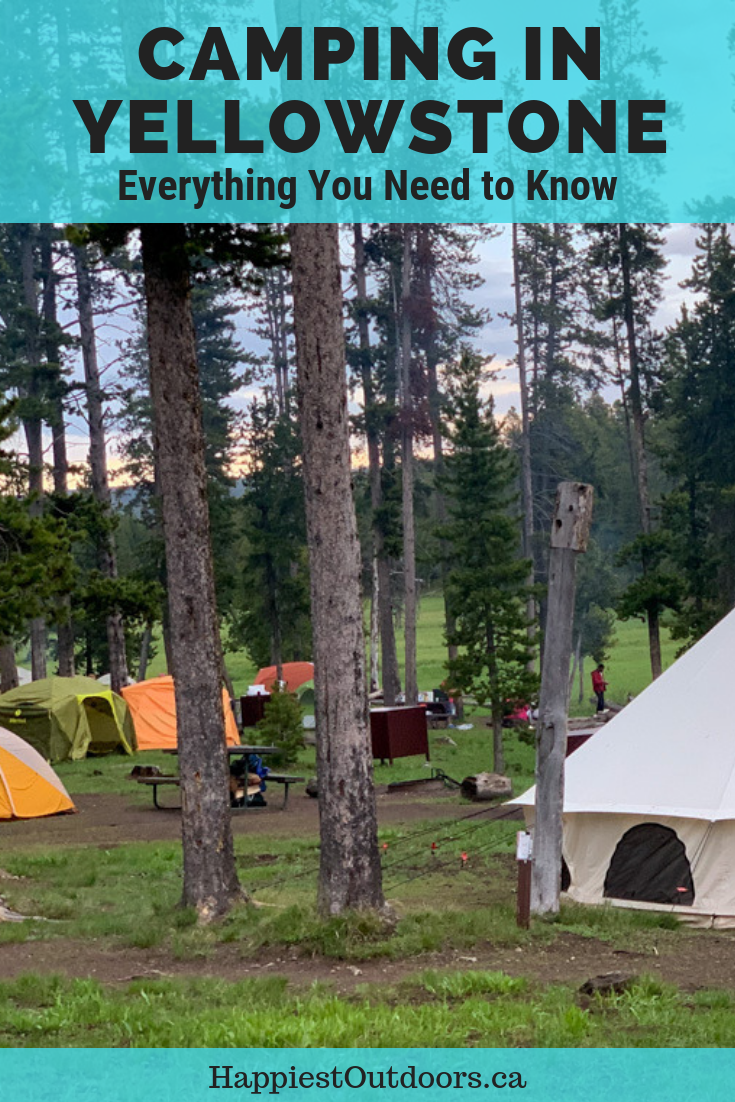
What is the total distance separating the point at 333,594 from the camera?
10578 millimetres

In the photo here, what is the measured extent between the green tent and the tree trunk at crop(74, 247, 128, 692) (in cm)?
175

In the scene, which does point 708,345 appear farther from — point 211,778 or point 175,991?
point 175,991

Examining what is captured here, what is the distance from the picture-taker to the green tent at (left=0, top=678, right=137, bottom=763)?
32.4 meters

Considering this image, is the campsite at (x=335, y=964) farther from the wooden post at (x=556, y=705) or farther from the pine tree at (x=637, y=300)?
the pine tree at (x=637, y=300)

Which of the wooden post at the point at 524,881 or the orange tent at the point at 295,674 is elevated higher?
the wooden post at the point at 524,881

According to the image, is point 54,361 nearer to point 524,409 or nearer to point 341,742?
point 524,409

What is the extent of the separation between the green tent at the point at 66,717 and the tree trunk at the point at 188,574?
21379mm

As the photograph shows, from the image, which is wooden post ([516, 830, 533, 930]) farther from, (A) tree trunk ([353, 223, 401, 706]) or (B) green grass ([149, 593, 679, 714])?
(B) green grass ([149, 593, 679, 714])

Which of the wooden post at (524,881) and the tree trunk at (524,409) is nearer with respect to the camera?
the wooden post at (524,881)

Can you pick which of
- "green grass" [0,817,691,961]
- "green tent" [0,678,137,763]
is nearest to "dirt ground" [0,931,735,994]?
"green grass" [0,817,691,961]

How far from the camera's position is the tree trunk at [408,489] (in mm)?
40094

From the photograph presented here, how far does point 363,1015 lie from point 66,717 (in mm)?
26759
